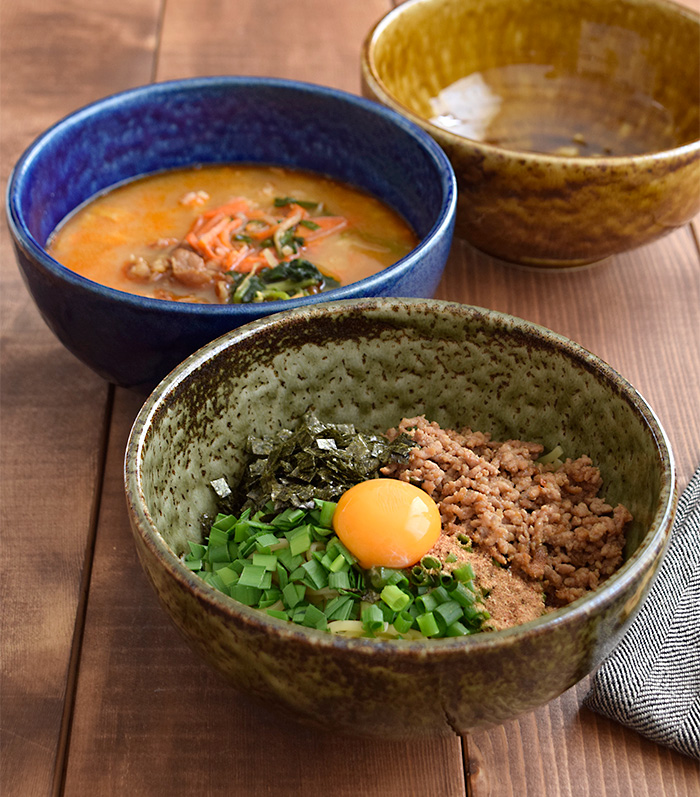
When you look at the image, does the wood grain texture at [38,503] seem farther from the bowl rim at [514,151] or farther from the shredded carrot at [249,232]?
the bowl rim at [514,151]

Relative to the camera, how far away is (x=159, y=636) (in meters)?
1.62

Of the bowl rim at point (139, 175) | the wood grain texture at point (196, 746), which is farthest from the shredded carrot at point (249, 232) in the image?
the wood grain texture at point (196, 746)

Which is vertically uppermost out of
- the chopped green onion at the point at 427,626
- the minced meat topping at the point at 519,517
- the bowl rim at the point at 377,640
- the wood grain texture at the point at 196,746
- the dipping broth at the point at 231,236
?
the bowl rim at the point at 377,640

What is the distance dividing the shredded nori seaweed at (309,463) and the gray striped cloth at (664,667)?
0.51 m

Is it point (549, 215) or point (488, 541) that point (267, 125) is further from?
point (488, 541)

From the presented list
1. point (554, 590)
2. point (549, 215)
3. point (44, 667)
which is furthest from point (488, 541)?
point (549, 215)

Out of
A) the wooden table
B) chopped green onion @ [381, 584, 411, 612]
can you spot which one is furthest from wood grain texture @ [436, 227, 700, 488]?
chopped green onion @ [381, 584, 411, 612]

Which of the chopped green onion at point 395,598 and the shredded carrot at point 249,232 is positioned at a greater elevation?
the chopped green onion at point 395,598

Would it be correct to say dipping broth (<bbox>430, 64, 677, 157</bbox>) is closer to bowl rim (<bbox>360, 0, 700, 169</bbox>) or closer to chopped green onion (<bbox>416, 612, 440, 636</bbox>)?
bowl rim (<bbox>360, 0, 700, 169</bbox>)

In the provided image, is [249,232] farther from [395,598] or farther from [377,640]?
[377,640]

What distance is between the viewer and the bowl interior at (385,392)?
60.9 inches

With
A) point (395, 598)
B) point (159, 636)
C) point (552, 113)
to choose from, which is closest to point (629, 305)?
point (552, 113)

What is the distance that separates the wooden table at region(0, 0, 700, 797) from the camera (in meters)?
1.44

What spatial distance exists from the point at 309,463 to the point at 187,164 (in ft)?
3.88
